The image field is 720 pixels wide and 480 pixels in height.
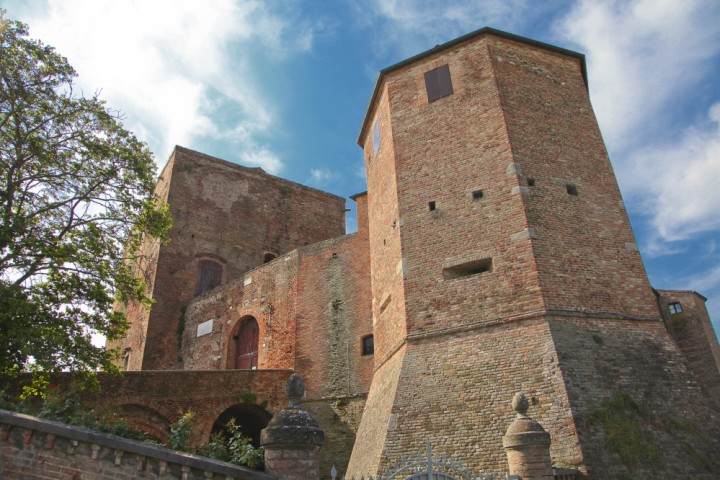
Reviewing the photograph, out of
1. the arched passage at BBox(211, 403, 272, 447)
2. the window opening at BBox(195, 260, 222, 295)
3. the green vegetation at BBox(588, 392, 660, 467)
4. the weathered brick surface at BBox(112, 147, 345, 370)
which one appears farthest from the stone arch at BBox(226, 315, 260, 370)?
the green vegetation at BBox(588, 392, 660, 467)

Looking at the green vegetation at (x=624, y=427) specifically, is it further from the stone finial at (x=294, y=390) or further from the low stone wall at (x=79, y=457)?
the low stone wall at (x=79, y=457)

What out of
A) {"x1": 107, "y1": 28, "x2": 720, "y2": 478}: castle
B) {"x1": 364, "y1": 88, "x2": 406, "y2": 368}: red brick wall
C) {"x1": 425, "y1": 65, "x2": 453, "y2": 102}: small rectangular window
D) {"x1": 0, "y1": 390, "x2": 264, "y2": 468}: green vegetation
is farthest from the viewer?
{"x1": 425, "y1": 65, "x2": 453, "y2": 102}: small rectangular window

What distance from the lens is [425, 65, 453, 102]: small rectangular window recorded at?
1359cm

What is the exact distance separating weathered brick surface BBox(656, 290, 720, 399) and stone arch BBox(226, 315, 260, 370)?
12.5m

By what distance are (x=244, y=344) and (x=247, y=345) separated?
0.22m

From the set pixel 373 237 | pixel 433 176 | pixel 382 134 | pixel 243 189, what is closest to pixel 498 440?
pixel 433 176

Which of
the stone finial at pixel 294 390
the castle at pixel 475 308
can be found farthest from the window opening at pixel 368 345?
the stone finial at pixel 294 390

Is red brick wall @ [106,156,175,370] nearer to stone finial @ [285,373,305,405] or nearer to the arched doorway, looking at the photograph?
the arched doorway

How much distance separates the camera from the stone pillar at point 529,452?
21.9 ft

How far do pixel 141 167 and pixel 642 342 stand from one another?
11.1 metres

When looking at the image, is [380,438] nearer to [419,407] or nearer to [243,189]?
[419,407]

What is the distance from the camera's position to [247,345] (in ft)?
61.3

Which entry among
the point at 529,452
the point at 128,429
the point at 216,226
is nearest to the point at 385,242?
the point at 128,429

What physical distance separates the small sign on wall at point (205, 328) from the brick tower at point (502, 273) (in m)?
8.27
